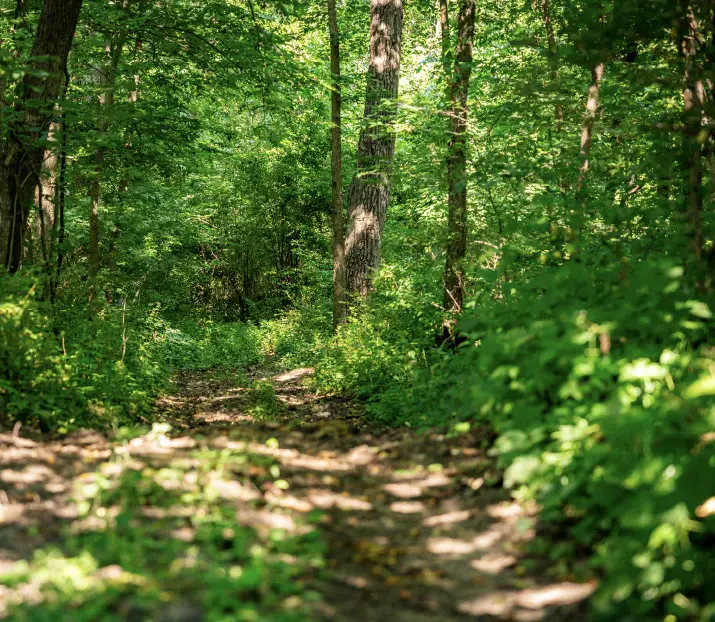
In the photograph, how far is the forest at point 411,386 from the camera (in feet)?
11.0

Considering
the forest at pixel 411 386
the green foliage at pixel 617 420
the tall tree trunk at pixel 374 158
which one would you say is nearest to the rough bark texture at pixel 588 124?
the forest at pixel 411 386

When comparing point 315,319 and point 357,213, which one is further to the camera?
point 315,319

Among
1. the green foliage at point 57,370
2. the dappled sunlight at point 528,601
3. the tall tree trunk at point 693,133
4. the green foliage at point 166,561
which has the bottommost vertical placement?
the dappled sunlight at point 528,601

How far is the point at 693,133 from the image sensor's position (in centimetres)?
592

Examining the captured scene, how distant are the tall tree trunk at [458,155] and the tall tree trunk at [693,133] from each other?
3.08 m

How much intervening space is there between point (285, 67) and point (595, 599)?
10.0m

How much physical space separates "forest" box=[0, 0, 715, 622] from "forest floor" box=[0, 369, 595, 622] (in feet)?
0.07

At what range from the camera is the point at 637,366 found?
4227 millimetres

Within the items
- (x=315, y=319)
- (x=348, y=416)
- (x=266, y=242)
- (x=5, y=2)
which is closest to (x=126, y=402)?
(x=348, y=416)

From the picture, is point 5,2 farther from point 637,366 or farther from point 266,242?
point 266,242

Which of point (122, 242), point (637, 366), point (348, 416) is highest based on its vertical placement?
point (122, 242)

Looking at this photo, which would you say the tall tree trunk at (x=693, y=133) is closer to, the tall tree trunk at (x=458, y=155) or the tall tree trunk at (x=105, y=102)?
the tall tree trunk at (x=458, y=155)

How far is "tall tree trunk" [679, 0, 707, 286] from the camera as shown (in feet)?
17.4

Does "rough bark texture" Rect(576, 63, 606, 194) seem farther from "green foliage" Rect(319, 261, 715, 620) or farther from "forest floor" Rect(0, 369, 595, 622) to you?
"forest floor" Rect(0, 369, 595, 622)
